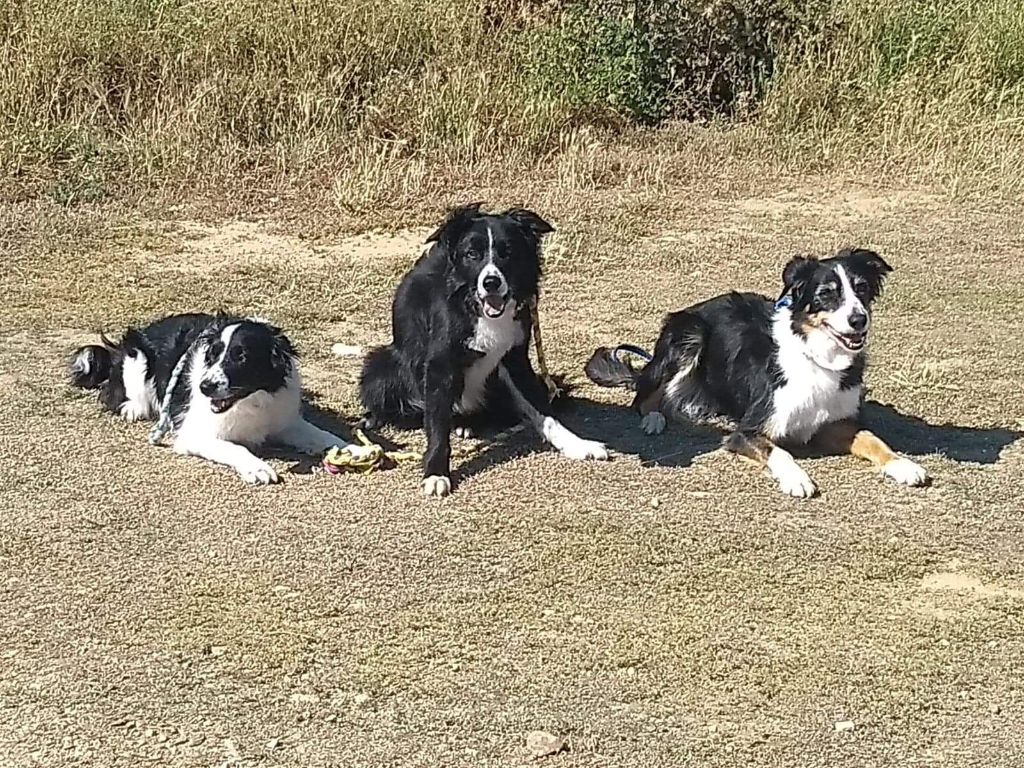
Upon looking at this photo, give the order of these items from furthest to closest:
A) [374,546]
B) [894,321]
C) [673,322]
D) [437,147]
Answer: [437,147] < [894,321] < [673,322] < [374,546]

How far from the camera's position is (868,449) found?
21.1 feet

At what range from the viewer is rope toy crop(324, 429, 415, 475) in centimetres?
627

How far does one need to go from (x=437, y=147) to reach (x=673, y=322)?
4831 mm

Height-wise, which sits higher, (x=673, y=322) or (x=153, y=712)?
(x=673, y=322)

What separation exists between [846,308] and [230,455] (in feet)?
8.86

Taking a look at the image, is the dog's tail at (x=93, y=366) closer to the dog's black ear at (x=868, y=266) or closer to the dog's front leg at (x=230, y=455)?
the dog's front leg at (x=230, y=455)

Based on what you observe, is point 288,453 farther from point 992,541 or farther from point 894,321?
point 894,321

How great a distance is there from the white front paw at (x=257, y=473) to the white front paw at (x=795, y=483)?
213cm

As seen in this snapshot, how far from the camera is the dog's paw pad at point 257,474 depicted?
6.14 meters

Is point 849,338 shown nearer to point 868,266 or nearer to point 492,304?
point 868,266

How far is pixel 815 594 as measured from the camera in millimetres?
5238

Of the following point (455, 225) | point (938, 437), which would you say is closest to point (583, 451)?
point (455, 225)

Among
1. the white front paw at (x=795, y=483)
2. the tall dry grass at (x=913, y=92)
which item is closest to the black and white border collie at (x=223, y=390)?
the white front paw at (x=795, y=483)

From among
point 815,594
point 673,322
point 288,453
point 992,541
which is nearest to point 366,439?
point 288,453
